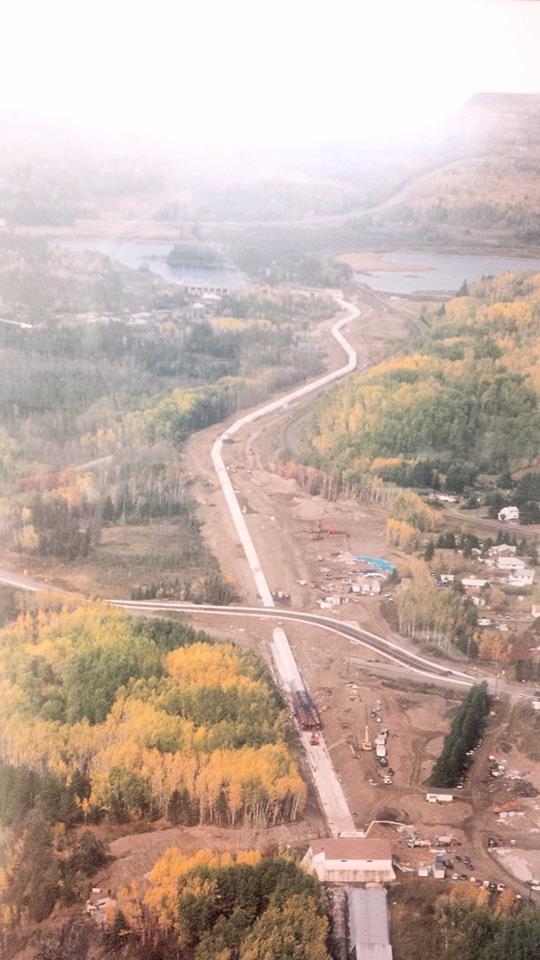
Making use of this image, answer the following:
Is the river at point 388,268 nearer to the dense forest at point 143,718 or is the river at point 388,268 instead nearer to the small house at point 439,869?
the dense forest at point 143,718

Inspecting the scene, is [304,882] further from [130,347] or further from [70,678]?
[130,347]

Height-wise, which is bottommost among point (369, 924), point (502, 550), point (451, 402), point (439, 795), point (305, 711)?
point (369, 924)

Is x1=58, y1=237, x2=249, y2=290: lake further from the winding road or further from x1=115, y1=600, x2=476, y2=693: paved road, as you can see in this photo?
x1=115, y1=600, x2=476, y2=693: paved road

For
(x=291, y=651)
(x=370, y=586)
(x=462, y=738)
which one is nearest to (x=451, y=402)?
(x=370, y=586)

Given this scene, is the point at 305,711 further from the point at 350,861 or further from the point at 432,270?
the point at 432,270

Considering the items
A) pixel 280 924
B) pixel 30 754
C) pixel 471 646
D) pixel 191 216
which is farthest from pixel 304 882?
pixel 191 216
